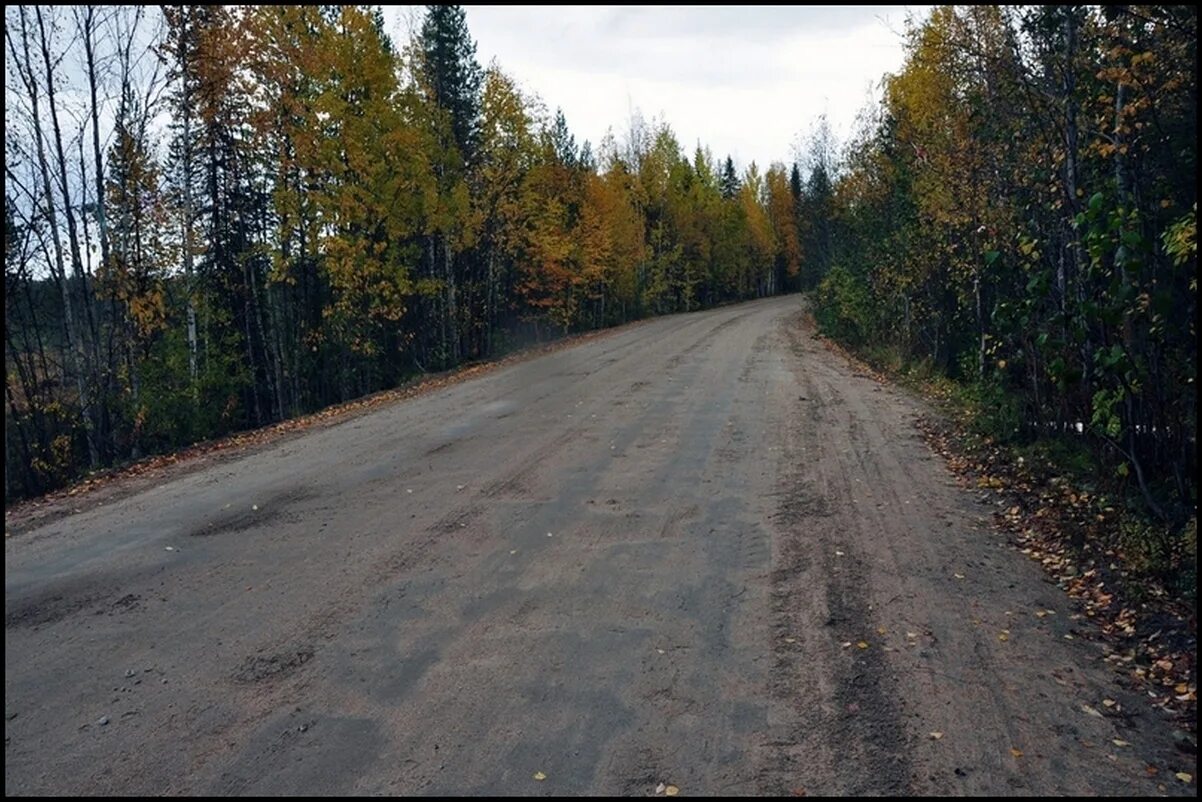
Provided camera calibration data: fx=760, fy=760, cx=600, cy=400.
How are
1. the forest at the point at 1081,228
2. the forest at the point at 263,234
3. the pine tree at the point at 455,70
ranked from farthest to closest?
the pine tree at the point at 455,70
the forest at the point at 263,234
the forest at the point at 1081,228

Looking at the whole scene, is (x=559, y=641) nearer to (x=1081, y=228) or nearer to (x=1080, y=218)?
(x=1080, y=218)

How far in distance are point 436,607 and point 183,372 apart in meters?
15.9

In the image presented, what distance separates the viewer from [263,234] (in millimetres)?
20172

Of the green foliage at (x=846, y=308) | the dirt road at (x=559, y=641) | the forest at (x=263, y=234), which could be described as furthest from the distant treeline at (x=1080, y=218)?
the forest at (x=263, y=234)

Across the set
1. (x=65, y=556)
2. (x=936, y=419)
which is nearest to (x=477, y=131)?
(x=936, y=419)

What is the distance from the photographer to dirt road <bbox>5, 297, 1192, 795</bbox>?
11.2 feet


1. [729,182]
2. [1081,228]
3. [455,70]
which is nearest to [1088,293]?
Answer: [1081,228]

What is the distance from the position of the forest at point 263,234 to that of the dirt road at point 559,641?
878 centimetres

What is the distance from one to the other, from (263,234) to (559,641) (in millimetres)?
18808

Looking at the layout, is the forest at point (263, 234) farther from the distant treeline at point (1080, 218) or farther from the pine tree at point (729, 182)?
the pine tree at point (729, 182)

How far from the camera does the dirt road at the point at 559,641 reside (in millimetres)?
3424

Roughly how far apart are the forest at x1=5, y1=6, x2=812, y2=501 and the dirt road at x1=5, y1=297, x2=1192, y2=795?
28.8ft

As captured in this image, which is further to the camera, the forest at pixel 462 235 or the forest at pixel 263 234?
the forest at pixel 263 234

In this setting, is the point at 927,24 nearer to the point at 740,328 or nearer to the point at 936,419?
the point at 936,419
